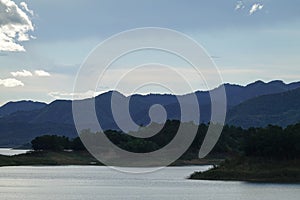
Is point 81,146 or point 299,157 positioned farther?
point 81,146

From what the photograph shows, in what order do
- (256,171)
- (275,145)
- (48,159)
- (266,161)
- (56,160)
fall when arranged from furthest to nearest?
(48,159) < (56,160) < (275,145) < (266,161) < (256,171)

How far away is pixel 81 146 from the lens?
188 metres

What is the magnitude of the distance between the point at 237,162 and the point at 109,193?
31955 mm

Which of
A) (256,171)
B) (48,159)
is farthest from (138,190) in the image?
(48,159)

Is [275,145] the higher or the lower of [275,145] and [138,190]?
the higher

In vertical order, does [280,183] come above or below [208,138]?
below

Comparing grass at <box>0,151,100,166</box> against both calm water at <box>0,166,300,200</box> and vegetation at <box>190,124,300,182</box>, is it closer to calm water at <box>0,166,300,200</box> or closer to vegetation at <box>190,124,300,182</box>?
calm water at <box>0,166,300,200</box>

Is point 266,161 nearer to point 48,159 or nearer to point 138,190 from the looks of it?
point 138,190

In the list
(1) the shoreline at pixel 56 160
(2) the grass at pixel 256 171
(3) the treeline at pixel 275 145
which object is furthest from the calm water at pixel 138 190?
(1) the shoreline at pixel 56 160

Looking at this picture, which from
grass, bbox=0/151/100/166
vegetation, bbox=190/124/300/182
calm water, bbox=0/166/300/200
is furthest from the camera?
grass, bbox=0/151/100/166

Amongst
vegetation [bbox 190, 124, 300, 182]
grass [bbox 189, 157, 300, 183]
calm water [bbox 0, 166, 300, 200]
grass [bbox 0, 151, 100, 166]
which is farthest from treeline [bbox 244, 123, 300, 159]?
grass [bbox 0, 151, 100, 166]

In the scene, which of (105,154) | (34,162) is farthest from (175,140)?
(34,162)

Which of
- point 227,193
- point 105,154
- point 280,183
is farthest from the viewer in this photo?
point 105,154

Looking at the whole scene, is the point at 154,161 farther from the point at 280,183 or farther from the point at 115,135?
the point at 280,183
